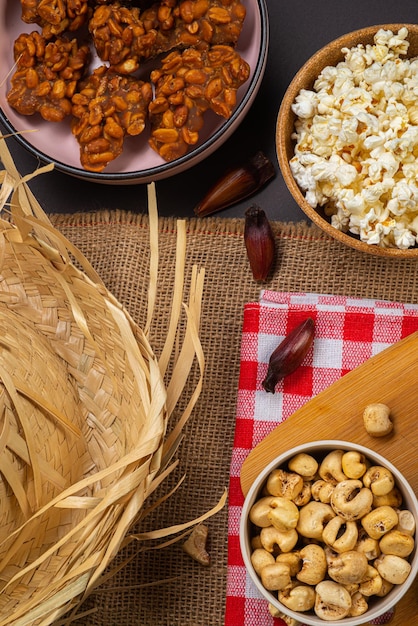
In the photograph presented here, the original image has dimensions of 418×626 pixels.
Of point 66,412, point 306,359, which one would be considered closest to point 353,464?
point 306,359

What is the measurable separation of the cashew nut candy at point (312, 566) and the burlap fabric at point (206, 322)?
0.28m

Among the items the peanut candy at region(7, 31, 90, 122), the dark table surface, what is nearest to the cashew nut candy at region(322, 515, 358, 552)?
the dark table surface

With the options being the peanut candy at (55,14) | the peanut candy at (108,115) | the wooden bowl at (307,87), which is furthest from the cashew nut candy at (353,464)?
the peanut candy at (55,14)

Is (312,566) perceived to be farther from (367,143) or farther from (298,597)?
(367,143)

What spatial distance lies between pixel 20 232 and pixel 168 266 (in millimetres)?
395

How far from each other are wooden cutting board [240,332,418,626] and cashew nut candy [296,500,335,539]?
0.13 metres

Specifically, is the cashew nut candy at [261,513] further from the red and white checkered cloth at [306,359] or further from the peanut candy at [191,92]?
the peanut candy at [191,92]

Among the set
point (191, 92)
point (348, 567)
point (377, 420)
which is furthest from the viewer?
point (191, 92)

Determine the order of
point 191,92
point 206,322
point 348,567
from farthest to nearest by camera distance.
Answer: point 206,322, point 191,92, point 348,567

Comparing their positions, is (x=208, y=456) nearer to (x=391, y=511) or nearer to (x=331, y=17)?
(x=391, y=511)

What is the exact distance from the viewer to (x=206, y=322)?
149cm

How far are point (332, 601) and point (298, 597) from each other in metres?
0.05

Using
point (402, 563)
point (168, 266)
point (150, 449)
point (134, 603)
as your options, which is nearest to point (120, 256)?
point (168, 266)

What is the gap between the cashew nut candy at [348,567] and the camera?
3.68 feet
